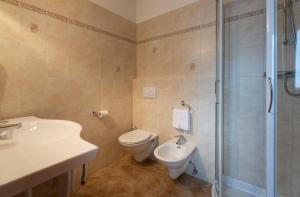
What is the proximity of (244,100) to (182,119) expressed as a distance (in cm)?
72

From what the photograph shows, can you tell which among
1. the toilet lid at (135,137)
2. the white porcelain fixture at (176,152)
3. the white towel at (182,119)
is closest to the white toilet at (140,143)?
the toilet lid at (135,137)

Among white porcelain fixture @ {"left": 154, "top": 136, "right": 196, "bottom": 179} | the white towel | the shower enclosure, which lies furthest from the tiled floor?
the white towel

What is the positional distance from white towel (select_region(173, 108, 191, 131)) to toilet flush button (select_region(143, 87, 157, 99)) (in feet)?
1.43

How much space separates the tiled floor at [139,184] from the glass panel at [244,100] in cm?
38

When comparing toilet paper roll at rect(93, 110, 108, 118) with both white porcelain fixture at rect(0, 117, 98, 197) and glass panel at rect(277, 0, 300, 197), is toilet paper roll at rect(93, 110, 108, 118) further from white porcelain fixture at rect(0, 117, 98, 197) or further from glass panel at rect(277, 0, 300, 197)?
glass panel at rect(277, 0, 300, 197)

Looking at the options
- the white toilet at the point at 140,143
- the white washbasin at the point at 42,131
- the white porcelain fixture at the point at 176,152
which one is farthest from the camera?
the white toilet at the point at 140,143

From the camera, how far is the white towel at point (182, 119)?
6.53 feet

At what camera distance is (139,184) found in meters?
1.85

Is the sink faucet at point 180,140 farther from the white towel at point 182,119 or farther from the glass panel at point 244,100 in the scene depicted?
the glass panel at point 244,100

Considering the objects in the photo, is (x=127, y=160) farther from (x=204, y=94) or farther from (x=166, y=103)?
(x=204, y=94)

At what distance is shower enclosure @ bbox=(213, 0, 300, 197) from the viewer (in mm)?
1229

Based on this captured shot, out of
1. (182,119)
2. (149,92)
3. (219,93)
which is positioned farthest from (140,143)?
(219,93)

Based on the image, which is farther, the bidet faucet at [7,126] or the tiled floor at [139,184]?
the tiled floor at [139,184]

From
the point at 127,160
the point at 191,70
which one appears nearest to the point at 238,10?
the point at 191,70
